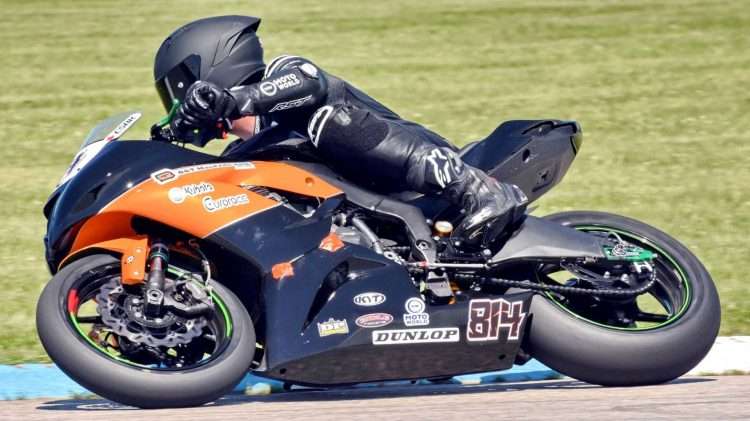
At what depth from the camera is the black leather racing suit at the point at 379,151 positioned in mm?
5598

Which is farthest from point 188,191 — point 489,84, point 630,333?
point 489,84

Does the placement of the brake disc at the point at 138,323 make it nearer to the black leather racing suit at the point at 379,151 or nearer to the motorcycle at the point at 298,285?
the motorcycle at the point at 298,285

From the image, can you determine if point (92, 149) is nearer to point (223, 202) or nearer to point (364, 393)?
point (223, 202)

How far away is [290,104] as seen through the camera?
555 cm

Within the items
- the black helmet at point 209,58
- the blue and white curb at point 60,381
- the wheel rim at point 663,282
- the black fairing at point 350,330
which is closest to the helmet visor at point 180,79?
the black helmet at point 209,58

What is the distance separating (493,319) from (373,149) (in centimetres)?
83

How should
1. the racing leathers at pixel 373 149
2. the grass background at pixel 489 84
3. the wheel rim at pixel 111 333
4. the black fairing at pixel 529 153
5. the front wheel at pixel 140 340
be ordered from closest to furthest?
the front wheel at pixel 140 340
the wheel rim at pixel 111 333
the racing leathers at pixel 373 149
the black fairing at pixel 529 153
the grass background at pixel 489 84

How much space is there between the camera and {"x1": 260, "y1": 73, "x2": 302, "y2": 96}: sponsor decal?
5.48m

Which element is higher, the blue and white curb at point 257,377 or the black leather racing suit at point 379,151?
the black leather racing suit at point 379,151

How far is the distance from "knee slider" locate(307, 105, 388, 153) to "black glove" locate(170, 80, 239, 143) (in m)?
0.36

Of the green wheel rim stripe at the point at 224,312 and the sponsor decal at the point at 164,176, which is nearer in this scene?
the green wheel rim stripe at the point at 224,312

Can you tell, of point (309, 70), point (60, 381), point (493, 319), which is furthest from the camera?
point (60, 381)

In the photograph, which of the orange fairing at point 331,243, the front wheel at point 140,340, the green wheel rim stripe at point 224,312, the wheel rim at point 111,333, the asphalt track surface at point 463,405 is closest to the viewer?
the asphalt track surface at point 463,405

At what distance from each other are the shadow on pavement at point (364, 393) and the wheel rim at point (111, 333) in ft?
0.77
